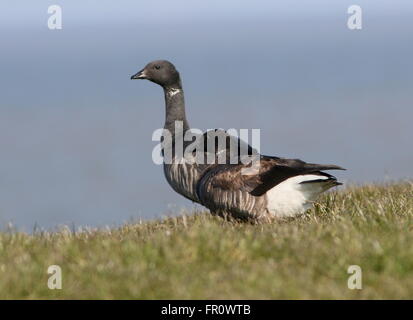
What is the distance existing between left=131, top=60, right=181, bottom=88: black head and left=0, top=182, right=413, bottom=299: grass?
6198mm

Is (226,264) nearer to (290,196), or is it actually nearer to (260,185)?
(260,185)

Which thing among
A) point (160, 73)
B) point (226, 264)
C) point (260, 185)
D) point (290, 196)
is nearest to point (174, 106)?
point (160, 73)

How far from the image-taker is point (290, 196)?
39.2 ft

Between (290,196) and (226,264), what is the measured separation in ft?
14.3

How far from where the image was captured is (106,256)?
797 cm

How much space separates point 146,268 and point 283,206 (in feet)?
15.6

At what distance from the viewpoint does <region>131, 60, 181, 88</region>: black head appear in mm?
14820

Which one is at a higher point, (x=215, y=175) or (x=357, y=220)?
(x=215, y=175)

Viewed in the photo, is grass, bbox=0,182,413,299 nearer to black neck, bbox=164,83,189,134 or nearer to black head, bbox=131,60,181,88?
black neck, bbox=164,83,189,134

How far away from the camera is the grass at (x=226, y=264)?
22.7 ft

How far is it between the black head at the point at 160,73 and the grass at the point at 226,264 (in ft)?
20.3

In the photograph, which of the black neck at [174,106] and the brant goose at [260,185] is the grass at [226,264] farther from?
the black neck at [174,106]
